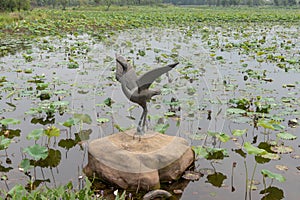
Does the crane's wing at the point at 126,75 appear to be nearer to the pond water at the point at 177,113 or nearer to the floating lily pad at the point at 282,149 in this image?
the pond water at the point at 177,113

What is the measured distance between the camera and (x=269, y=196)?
12.8ft

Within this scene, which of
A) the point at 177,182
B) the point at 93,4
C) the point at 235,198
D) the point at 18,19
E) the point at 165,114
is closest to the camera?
the point at 235,198

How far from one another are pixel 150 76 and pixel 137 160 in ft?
3.44

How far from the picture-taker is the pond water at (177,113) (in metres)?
4.11

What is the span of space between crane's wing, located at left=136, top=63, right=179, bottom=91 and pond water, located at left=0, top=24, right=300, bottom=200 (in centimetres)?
43

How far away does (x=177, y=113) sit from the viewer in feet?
20.6

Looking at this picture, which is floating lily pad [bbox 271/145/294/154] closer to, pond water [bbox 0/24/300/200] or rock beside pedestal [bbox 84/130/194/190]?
pond water [bbox 0/24/300/200]

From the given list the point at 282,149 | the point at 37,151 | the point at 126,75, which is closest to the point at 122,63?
the point at 126,75

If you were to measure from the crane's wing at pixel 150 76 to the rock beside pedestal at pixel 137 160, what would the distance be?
2.72 feet

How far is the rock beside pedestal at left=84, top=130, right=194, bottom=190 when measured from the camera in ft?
12.8

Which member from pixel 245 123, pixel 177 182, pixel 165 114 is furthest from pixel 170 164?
pixel 245 123

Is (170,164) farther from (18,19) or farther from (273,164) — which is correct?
(18,19)

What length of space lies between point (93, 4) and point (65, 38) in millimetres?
45990

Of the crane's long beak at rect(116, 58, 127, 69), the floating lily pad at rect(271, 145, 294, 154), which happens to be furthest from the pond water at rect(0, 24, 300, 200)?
the crane's long beak at rect(116, 58, 127, 69)
